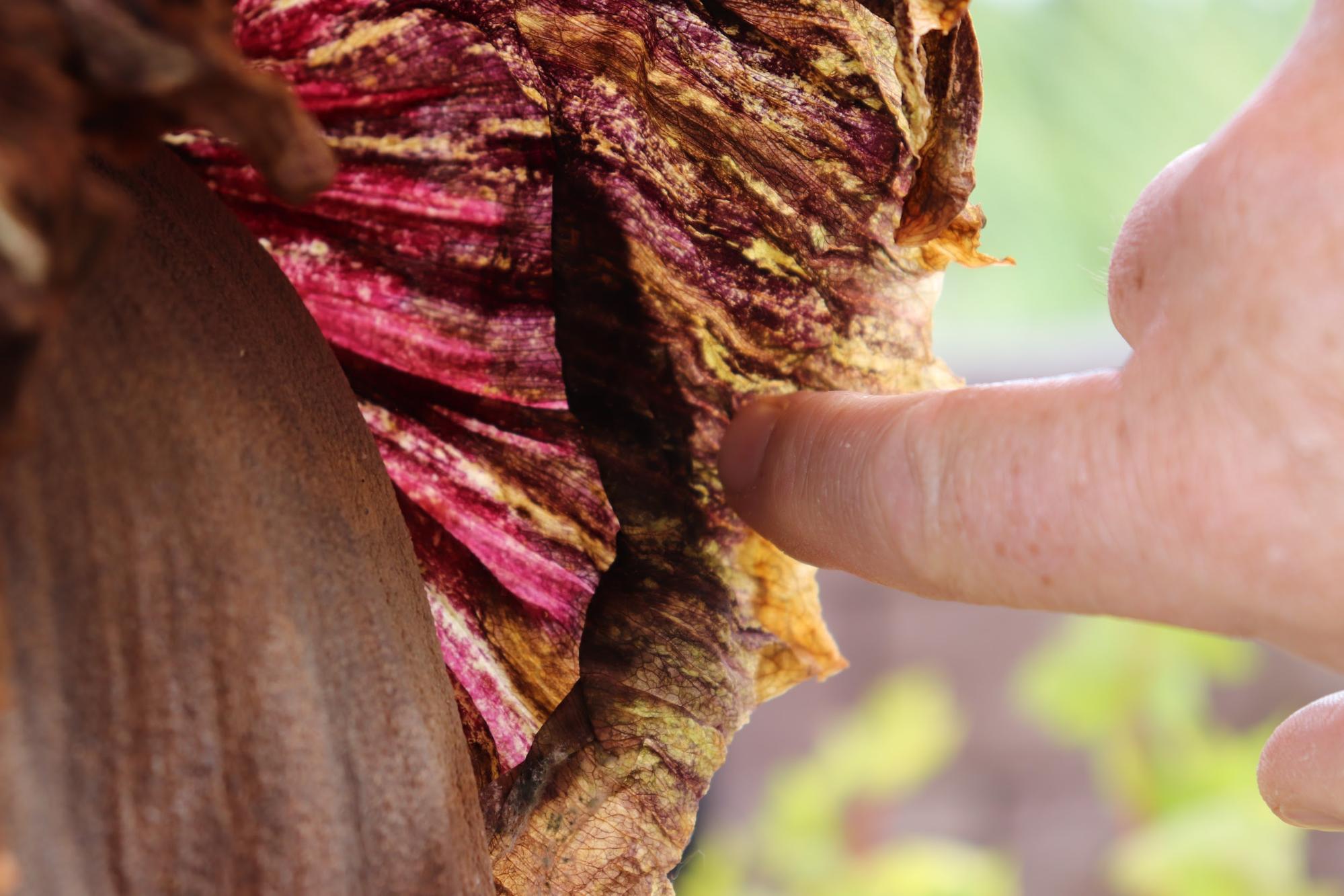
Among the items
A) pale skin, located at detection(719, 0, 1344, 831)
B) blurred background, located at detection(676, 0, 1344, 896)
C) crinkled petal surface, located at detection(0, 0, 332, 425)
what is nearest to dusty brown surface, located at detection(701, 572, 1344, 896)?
blurred background, located at detection(676, 0, 1344, 896)

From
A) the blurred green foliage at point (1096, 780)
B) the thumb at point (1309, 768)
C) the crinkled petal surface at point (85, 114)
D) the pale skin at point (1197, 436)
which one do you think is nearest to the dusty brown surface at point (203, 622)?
the crinkled petal surface at point (85, 114)

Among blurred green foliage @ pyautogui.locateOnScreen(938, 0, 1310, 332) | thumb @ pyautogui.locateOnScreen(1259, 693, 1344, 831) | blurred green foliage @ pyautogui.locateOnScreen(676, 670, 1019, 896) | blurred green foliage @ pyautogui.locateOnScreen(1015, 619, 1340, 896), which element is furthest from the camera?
blurred green foliage @ pyautogui.locateOnScreen(938, 0, 1310, 332)

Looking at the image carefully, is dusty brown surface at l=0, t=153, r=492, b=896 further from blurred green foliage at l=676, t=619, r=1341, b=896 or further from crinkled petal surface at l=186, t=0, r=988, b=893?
blurred green foliage at l=676, t=619, r=1341, b=896

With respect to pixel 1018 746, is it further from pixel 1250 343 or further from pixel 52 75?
pixel 52 75

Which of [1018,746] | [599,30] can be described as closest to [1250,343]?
[599,30]

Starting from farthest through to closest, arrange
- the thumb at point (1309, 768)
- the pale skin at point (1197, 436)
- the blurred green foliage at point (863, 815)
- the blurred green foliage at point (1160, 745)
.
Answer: the blurred green foliage at point (863, 815)
the blurred green foliage at point (1160, 745)
the thumb at point (1309, 768)
the pale skin at point (1197, 436)

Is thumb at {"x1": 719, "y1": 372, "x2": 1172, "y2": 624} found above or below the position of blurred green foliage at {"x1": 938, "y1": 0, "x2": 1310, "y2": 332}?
below

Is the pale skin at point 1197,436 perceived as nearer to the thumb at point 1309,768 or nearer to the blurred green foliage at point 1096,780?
the thumb at point 1309,768
